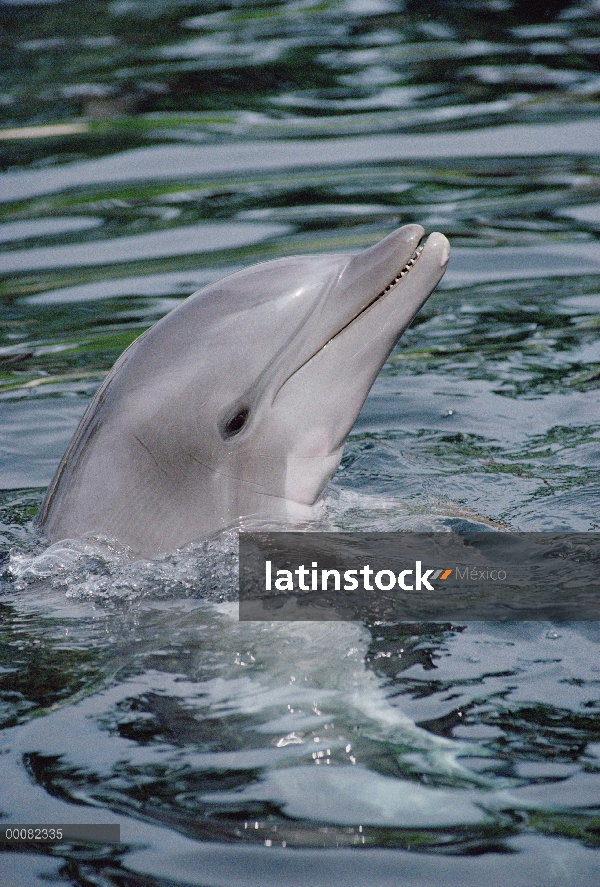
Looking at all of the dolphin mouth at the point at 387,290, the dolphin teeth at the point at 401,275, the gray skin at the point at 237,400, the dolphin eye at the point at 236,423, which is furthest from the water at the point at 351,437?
the dolphin teeth at the point at 401,275

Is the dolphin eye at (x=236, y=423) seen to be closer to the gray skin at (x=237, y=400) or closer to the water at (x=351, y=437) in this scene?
the gray skin at (x=237, y=400)

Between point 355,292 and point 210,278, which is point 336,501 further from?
point 210,278

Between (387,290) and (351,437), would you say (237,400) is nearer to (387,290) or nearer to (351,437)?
(387,290)

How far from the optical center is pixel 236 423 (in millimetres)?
4801

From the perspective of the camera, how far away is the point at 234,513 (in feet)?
15.9

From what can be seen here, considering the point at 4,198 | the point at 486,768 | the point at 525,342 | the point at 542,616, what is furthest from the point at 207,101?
the point at 486,768

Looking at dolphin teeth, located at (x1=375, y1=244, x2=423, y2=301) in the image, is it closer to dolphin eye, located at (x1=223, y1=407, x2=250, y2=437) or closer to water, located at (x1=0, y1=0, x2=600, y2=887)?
dolphin eye, located at (x1=223, y1=407, x2=250, y2=437)

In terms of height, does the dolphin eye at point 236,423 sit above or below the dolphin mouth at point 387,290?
below

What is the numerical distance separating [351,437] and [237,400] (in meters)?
2.47

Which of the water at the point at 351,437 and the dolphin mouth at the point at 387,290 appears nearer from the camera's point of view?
the water at the point at 351,437

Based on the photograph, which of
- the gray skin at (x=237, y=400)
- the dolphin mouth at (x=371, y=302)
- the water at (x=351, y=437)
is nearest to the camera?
the water at (x=351, y=437)

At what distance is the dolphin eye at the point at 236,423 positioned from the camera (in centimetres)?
478

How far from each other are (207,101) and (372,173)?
2864 millimetres

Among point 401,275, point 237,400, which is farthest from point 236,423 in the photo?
point 401,275
